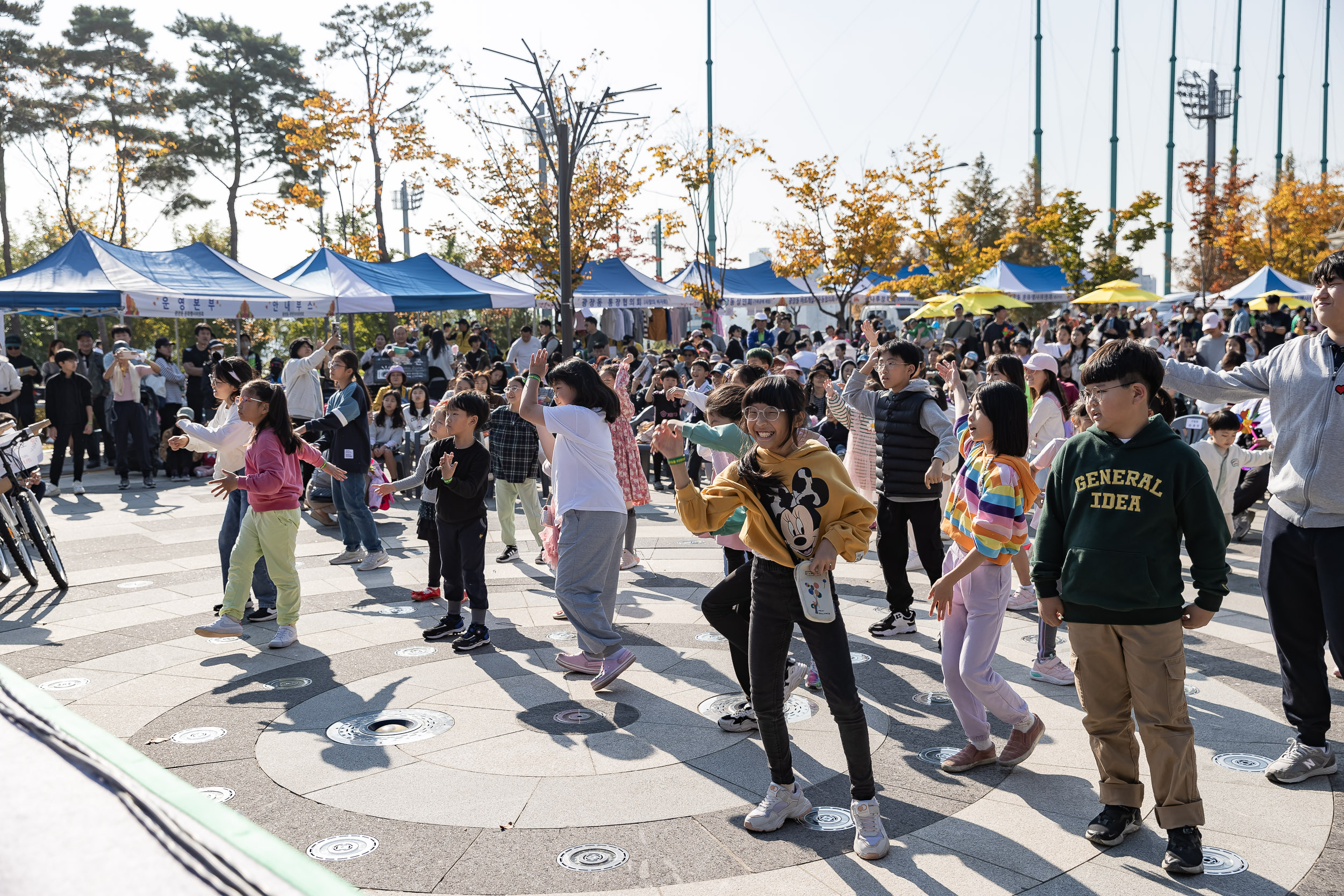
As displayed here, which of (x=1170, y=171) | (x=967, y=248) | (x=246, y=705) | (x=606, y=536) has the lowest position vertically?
(x=246, y=705)

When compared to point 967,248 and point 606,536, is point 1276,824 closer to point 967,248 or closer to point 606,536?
point 606,536

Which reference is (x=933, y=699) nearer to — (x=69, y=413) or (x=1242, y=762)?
(x=1242, y=762)

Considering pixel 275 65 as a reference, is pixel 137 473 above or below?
below

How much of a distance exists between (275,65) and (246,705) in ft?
119

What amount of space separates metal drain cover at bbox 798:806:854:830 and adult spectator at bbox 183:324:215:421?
46.5ft

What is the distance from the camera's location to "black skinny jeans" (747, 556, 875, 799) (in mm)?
3611

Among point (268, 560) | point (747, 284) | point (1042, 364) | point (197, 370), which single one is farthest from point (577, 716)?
point (747, 284)

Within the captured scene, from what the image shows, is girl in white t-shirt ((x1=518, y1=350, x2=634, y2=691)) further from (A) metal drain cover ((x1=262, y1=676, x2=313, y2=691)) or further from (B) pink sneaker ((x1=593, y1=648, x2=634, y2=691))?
(A) metal drain cover ((x1=262, y1=676, x2=313, y2=691))

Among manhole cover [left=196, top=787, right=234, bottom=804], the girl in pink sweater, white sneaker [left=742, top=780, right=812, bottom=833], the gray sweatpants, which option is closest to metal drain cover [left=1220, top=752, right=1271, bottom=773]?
white sneaker [left=742, top=780, right=812, bottom=833]

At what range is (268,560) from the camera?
20.7ft

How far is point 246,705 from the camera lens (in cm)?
523

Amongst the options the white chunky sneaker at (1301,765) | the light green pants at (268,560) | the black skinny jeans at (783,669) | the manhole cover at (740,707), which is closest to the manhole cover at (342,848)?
the black skinny jeans at (783,669)

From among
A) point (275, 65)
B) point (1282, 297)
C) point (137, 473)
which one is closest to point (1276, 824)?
point (137, 473)

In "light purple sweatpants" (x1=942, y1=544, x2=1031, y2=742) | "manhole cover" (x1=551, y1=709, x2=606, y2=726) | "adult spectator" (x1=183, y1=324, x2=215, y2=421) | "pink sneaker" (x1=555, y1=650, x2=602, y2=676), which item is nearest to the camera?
"light purple sweatpants" (x1=942, y1=544, x2=1031, y2=742)
